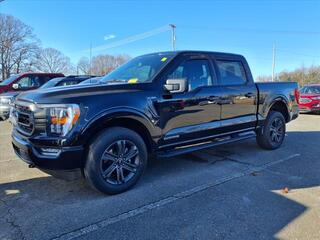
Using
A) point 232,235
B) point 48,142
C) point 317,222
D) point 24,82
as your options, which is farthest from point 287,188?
point 24,82

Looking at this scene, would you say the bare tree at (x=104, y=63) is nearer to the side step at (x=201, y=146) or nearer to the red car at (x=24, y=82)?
the red car at (x=24, y=82)

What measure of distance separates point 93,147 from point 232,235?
186cm

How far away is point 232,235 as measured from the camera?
2.81m

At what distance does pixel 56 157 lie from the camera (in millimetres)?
3332

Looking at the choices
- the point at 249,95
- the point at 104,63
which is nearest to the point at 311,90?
the point at 249,95

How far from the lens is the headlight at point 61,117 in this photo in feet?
10.8

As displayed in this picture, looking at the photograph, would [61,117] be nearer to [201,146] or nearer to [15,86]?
[201,146]

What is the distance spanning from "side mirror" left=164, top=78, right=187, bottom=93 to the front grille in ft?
5.88

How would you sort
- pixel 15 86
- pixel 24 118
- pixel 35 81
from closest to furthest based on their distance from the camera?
pixel 24 118, pixel 15 86, pixel 35 81

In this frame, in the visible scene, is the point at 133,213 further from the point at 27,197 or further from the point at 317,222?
the point at 317,222

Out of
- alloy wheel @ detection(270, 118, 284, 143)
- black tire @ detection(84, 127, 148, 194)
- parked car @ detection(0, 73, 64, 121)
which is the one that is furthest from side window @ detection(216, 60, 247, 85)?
parked car @ detection(0, 73, 64, 121)

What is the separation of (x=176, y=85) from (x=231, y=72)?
191 cm

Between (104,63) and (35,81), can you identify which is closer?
(35,81)

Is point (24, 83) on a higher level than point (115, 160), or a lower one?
higher
